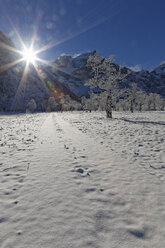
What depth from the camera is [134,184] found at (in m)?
4.32

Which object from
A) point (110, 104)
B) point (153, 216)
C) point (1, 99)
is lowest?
point (153, 216)

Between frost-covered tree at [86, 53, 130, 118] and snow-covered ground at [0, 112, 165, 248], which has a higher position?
frost-covered tree at [86, 53, 130, 118]

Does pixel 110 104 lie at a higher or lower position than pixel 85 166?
higher

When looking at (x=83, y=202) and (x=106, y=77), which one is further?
(x=106, y=77)

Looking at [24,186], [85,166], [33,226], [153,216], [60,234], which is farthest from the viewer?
[85,166]

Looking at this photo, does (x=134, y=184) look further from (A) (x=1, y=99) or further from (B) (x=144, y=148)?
(A) (x=1, y=99)

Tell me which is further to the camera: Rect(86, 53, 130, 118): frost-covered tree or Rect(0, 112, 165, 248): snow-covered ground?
Rect(86, 53, 130, 118): frost-covered tree

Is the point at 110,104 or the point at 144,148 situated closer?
the point at 144,148

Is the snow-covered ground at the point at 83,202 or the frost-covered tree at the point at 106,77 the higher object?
the frost-covered tree at the point at 106,77

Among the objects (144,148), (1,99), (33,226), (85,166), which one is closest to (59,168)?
(85,166)

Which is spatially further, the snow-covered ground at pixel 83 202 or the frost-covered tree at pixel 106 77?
the frost-covered tree at pixel 106 77

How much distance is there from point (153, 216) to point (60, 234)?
2.15 m

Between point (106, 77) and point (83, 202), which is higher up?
point (106, 77)

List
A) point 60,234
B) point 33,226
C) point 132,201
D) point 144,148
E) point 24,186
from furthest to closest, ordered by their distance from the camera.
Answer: point 144,148 → point 24,186 → point 132,201 → point 33,226 → point 60,234
